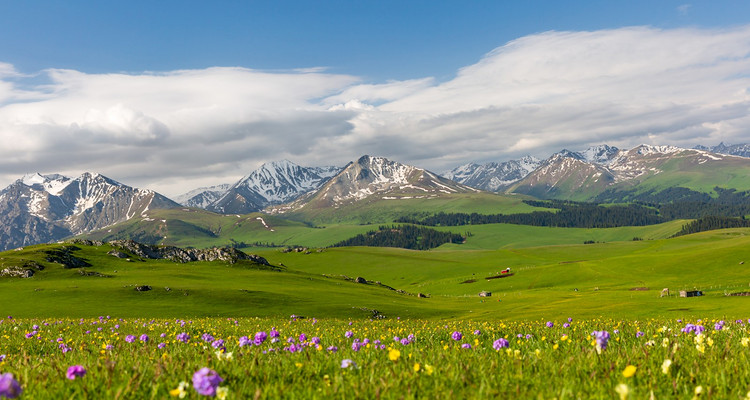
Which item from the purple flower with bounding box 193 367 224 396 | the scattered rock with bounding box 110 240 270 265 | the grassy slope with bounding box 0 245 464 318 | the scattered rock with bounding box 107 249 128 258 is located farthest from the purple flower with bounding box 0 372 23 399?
the scattered rock with bounding box 110 240 270 265

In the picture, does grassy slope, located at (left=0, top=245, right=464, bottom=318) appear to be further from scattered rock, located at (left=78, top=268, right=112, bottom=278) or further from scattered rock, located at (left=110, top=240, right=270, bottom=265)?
scattered rock, located at (left=110, top=240, right=270, bottom=265)

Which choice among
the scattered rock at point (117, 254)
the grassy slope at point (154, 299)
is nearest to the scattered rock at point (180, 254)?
the scattered rock at point (117, 254)

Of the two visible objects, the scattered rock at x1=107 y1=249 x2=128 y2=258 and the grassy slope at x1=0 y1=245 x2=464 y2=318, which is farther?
the scattered rock at x1=107 y1=249 x2=128 y2=258

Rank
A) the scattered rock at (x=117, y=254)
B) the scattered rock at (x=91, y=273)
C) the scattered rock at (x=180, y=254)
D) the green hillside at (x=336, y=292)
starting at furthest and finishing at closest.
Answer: the scattered rock at (x=180, y=254) → the scattered rock at (x=117, y=254) → the scattered rock at (x=91, y=273) → the green hillside at (x=336, y=292)

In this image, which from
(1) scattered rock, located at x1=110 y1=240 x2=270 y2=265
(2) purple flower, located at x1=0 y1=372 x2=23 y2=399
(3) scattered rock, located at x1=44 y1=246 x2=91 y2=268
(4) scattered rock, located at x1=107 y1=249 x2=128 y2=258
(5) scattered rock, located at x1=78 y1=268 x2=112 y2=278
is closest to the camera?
(2) purple flower, located at x1=0 y1=372 x2=23 y2=399

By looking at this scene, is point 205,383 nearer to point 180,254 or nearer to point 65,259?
point 65,259

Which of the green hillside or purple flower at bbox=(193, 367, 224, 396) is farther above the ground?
purple flower at bbox=(193, 367, 224, 396)

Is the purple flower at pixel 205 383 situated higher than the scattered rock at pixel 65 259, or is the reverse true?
the purple flower at pixel 205 383

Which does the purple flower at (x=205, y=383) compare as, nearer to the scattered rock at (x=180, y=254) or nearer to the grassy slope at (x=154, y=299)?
the grassy slope at (x=154, y=299)

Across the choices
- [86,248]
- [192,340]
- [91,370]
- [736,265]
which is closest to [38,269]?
[86,248]

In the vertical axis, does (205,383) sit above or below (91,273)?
above

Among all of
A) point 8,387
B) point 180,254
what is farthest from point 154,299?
point 180,254

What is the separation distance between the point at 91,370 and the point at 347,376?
309 centimetres

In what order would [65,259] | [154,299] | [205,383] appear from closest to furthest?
1. [205,383]
2. [154,299]
3. [65,259]
